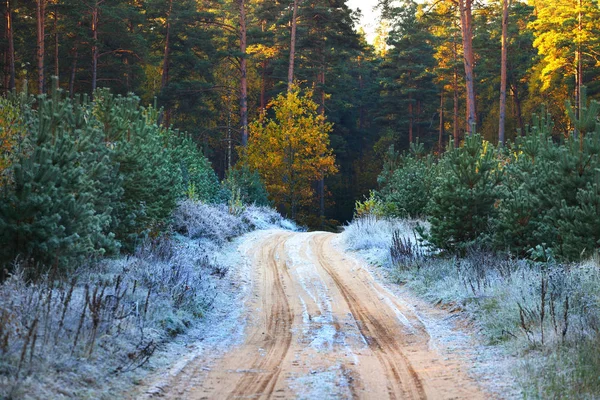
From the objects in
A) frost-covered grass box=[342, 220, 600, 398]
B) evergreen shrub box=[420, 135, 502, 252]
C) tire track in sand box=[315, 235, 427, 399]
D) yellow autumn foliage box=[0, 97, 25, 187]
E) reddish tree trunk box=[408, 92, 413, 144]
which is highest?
reddish tree trunk box=[408, 92, 413, 144]

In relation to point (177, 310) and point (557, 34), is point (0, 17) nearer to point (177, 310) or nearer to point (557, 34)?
point (177, 310)

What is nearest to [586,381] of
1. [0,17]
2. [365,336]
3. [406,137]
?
[365,336]

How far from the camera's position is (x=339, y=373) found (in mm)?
6266

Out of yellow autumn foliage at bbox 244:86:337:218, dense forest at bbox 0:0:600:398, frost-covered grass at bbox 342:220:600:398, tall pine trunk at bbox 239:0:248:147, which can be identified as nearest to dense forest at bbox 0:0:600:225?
tall pine trunk at bbox 239:0:248:147

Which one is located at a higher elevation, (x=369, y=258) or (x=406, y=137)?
(x=406, y=137)

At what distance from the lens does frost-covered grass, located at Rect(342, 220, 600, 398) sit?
5.71m

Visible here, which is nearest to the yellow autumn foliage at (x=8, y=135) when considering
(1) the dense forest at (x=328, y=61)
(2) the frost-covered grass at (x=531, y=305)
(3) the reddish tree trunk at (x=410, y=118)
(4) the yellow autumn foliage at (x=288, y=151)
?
(2) the frost-covered grass at (x=531, y=305)

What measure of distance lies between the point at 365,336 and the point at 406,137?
47.4m

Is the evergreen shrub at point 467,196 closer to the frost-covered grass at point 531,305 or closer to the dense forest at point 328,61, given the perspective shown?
the frost-covered grass at point 531,305

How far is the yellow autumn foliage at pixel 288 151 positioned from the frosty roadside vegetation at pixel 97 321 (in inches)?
986

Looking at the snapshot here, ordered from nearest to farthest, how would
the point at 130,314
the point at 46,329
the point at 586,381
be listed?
the point at 586,381 → the point at 46,329 → the point at 130,314

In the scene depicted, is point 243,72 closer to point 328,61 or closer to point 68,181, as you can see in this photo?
point 328,61

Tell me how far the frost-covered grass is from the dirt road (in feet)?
2.39

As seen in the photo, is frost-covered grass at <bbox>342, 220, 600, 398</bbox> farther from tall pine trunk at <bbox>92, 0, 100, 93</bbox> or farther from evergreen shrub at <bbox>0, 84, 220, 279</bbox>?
tall pine trunk at <bbox>92, 0, 100, 93</bbox>
